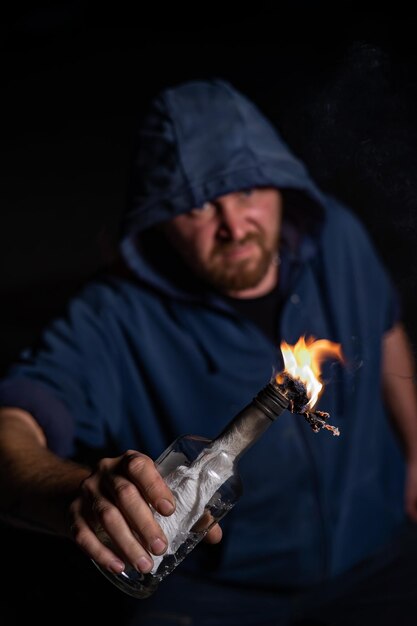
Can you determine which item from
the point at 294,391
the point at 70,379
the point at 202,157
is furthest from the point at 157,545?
the point at 202,157

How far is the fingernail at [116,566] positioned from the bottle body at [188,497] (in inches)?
0.8

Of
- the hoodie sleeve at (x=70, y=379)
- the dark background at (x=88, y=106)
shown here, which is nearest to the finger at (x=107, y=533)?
the hoodie sleeve at (x=70, y=379)

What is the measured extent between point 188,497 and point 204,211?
0.60m

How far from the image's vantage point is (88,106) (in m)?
1.39

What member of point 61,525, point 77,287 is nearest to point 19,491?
point 61,525

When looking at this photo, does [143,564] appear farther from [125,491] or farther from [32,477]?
[32,477]

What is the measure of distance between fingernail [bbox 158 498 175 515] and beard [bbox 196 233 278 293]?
62 cm

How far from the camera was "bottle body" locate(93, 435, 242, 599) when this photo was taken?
55 cm

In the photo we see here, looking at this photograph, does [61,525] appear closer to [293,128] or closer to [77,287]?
[293,128]

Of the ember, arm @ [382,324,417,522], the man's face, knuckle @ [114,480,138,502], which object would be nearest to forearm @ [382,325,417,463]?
arm @ [382,324,417,522]

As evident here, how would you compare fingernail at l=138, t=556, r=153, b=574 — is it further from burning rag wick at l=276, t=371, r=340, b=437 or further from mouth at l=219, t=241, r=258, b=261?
mouth at l=219, t=241, r=258, b=261

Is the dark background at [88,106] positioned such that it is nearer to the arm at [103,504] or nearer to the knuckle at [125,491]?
the arm at [103,504]

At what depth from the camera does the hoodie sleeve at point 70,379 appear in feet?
3.07

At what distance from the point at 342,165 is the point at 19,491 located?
551 millimetres
